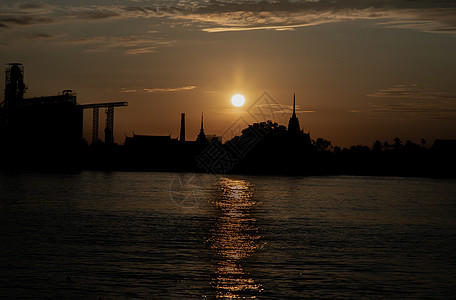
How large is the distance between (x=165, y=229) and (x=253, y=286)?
19902mm

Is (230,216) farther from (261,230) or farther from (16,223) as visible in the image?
(16,223)

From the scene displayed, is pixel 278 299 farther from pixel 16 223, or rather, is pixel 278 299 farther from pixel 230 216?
pixel 230 216

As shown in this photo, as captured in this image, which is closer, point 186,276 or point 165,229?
point 186,276

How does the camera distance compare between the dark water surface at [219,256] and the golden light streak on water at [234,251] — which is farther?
the dark water surface at [219,256]

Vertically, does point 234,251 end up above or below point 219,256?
below

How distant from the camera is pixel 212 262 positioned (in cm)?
2905

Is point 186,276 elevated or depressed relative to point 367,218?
elevated

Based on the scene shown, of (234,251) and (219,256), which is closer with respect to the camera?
(219,256)

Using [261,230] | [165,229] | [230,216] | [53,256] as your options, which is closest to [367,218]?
[230,216]

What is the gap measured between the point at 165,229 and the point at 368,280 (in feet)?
65.5

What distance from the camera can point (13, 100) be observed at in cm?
18375

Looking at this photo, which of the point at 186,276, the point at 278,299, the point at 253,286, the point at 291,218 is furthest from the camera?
the point at 291,218

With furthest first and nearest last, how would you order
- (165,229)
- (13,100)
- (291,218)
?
(13,100) < (291,218) < (165,229)

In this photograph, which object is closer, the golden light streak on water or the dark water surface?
the golden light streak on water
